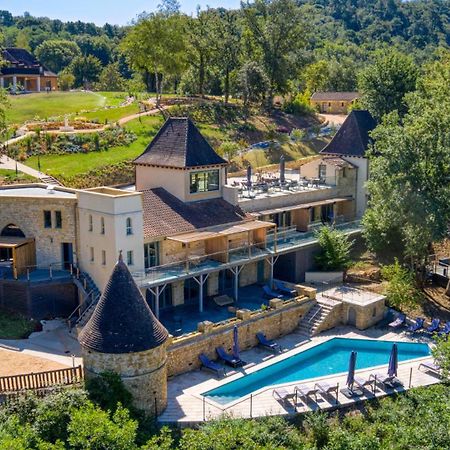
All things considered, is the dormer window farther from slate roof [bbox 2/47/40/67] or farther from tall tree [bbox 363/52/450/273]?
slate roof [bbox 2/47/40/67]

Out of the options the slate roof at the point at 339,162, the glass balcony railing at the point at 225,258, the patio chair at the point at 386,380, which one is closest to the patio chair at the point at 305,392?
the patio chair at the point at 386,380

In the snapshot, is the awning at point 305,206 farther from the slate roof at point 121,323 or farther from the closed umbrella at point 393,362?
the slate roof at point 121,323

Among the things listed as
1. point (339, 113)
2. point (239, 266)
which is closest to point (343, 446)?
point (239, 266)

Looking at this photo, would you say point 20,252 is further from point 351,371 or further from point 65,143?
point 65,143

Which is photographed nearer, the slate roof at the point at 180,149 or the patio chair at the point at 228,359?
the patio chair at the point at 228,359

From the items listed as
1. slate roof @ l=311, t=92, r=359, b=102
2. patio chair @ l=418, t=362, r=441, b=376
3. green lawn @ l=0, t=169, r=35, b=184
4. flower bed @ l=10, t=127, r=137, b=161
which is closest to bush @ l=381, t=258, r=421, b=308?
patio chair @ l=418, t=362, r=441, b=376

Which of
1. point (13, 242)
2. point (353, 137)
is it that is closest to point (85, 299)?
point (13, 242)

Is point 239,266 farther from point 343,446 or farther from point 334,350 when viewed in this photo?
point 343,446
